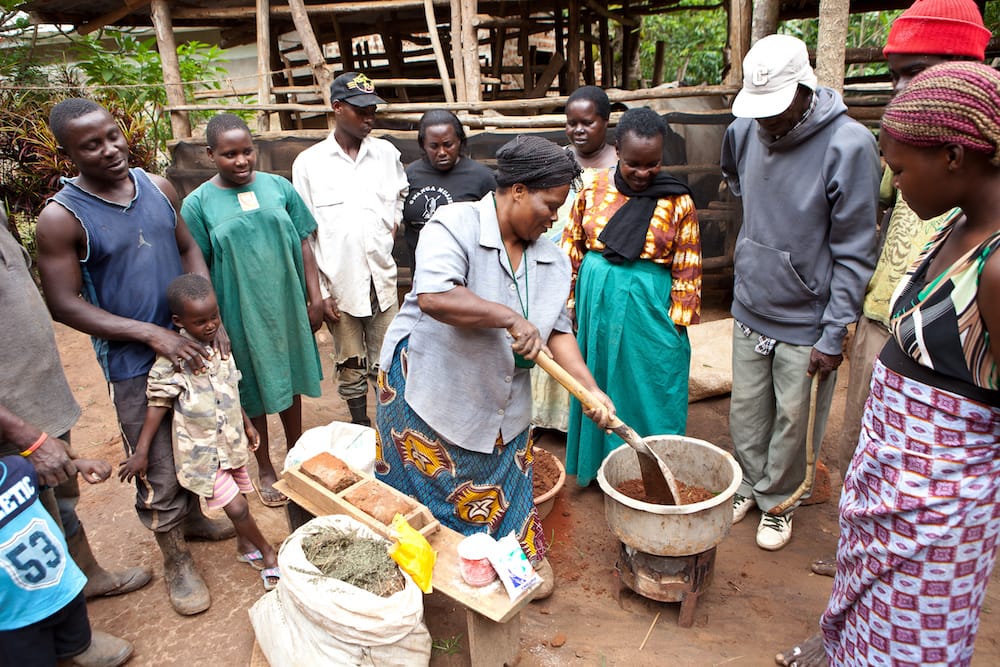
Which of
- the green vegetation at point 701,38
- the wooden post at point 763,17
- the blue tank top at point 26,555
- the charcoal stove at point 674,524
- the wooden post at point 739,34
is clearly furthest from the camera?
the green vegetation at point 701,38

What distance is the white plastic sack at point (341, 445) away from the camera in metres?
3.05

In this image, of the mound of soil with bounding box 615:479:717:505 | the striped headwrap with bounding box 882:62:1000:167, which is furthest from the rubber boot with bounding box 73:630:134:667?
the striped headwrap with bounding box 882:62:1000:167

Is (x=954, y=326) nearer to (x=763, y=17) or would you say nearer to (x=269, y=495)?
(x=269, y=495)

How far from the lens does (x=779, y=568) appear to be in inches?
117

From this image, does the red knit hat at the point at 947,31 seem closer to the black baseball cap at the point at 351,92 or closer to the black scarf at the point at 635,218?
the black scarf at the point at 635,218

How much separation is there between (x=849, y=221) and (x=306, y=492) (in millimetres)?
2311

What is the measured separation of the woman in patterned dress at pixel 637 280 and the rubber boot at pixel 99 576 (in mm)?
2085

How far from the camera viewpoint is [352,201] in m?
3.61

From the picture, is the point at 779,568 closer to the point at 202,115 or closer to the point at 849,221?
the point at 849,221

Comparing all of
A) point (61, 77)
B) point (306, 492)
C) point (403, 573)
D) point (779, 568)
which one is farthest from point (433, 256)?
point (61, 77)

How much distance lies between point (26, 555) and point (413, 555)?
1132 millimetres

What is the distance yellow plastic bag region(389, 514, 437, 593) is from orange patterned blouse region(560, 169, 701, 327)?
1612 mm

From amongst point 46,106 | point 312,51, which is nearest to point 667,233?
point 312,51

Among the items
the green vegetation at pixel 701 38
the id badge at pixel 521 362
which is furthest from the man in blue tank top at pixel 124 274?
the green vegetation at pixel 701 38
